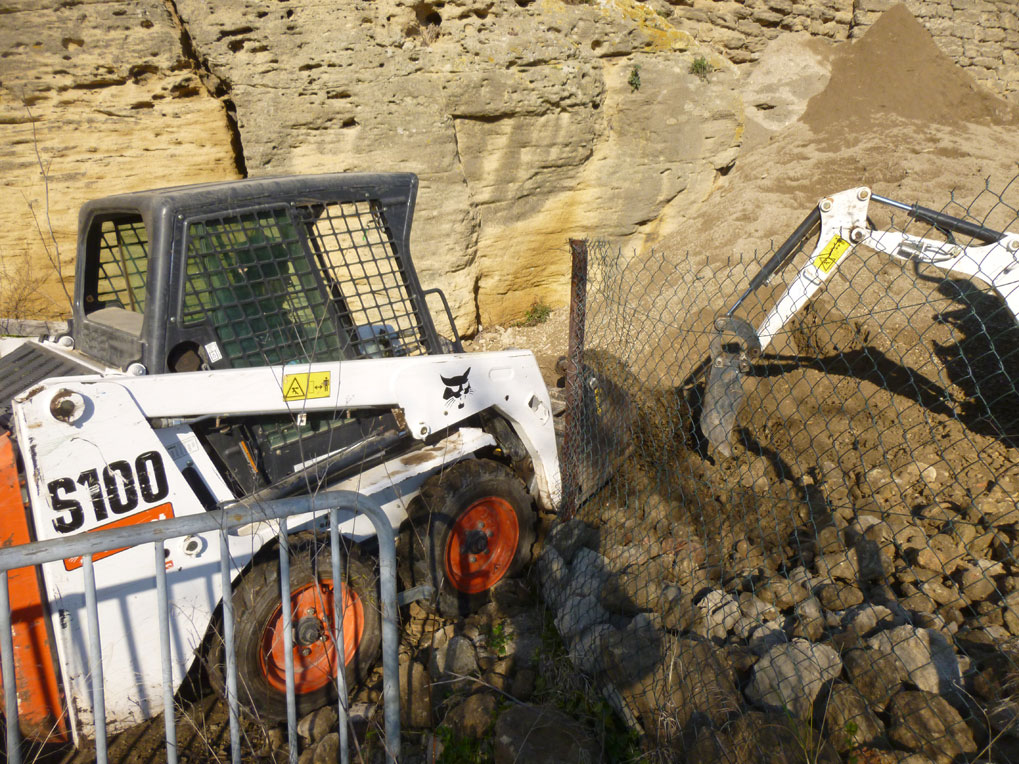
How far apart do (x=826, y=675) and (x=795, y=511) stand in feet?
6.69

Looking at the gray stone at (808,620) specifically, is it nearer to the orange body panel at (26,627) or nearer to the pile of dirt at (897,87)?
the orange body panel at (26,627)

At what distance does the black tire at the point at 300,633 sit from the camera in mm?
2695

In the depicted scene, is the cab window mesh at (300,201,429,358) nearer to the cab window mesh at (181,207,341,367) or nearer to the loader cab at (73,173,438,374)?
the loader cab at (73,173,438,374)

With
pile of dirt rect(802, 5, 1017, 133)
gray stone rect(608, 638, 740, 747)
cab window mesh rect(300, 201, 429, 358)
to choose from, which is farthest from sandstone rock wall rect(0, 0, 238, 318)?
pile of dirt rect(802, 5, 1017, 133)

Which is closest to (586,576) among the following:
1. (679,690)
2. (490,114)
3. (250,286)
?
(679,690)

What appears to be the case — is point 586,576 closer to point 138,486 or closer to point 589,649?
point 589,649

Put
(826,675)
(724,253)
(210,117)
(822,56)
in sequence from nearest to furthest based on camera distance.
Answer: (826,675)
(210,117)
(724,253)
(822,56)

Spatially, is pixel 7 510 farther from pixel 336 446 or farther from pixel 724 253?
pixel 724 253

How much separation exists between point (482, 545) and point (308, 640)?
105cm

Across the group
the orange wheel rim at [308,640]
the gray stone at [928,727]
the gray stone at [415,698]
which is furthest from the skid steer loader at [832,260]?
the orange wheel rim at [308,640]

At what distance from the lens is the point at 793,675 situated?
2.38 metres

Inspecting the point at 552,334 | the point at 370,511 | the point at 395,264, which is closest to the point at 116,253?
the point at 395,264

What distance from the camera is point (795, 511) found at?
4293mm

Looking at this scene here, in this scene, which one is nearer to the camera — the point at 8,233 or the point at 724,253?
the point at 8,233
